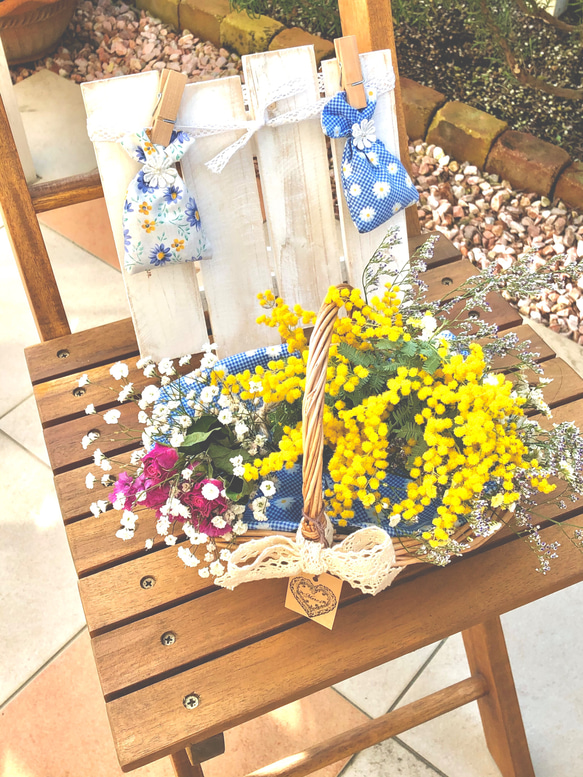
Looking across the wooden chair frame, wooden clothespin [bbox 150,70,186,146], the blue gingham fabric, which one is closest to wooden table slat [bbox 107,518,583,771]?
the wooden chair frame

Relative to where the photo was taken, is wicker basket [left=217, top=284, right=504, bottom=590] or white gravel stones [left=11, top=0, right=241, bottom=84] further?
white gravel stones [left=11, top=0, right=241, bottom=84]

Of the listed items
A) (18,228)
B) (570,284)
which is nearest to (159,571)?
(18,228)

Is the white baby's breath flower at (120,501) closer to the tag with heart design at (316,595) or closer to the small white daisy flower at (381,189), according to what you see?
the tag with heart design at (316,595)

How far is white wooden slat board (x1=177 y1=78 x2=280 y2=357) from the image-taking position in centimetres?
143

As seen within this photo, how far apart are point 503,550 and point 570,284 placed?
1456mm

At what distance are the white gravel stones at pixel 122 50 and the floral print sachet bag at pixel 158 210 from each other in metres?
1.91

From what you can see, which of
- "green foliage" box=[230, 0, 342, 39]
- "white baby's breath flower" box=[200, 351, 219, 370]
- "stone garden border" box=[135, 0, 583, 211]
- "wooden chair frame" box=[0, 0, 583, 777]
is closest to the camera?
"wooden chair frame" box=[0, 0, 583, 777]

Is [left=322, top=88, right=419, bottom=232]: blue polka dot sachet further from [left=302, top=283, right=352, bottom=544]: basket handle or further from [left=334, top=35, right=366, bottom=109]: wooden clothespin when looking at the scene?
[left=302, top=283, right=352, bottom=544]: basket handle

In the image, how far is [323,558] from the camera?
1.03m

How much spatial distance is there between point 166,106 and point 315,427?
0.71 m

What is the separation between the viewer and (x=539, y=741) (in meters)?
Answer: 1.73

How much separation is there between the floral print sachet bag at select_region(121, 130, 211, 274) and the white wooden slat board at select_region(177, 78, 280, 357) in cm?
5

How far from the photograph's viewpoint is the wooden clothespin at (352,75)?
144 cm

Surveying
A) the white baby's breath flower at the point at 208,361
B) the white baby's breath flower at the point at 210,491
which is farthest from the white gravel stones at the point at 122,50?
the white baby's breath flower at the point at 210,491
